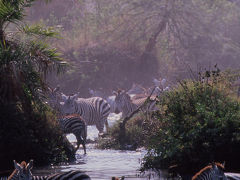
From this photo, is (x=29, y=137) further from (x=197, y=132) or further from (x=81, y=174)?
(x=81, y=174)

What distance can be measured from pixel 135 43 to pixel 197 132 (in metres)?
38.2

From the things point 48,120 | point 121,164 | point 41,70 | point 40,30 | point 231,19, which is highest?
point 231,19

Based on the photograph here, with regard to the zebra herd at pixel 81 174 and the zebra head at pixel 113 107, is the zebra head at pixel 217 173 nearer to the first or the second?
the zebra herd at pixel 81 174

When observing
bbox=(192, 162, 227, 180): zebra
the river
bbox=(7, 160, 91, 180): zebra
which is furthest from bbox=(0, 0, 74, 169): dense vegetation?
bbox=(192, 162, 227, 180): zebra

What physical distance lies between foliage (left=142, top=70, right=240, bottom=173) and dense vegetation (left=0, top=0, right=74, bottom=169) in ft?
12.1

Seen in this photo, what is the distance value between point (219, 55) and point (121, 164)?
3917 centimetres

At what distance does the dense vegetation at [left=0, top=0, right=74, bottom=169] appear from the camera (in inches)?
577

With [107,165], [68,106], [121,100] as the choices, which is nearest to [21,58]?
[107,165]

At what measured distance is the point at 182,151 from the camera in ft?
39.9

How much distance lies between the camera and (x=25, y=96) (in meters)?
15.1

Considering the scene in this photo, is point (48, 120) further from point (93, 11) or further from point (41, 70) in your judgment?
point (93, 11)

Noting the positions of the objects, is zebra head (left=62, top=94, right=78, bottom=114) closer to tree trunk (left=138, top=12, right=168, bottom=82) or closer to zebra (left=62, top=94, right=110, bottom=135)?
zebra (left=62, top=94, right=110, bottom=135)

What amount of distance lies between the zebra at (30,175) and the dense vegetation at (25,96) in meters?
4.95

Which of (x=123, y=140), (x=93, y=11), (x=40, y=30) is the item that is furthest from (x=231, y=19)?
(x=40, y=30)
